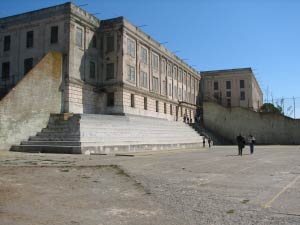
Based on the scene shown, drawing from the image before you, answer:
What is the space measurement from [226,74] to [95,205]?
2492 inches

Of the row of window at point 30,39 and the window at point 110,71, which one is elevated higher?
the row of window at point 30,39

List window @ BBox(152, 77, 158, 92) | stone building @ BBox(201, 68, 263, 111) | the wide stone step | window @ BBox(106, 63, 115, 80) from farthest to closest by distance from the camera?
1. stone building @ BBox(201, 68, 263, 111)
2. window @ BBox(152, 77, 158, 92)
3. window @ BBox(106, 63, 115, 80)
4. the wide stone step

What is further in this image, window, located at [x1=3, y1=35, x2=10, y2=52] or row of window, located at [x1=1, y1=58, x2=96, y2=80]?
window, located at [x1=3, y1=35, x2=10, y2=52]

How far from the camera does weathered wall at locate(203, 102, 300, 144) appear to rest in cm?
4066

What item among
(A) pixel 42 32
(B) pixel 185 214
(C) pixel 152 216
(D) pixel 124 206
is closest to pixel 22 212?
(D) pixel 124 206

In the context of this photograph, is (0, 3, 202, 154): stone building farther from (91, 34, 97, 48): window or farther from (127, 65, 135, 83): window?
(91, 34, 97, 48): window

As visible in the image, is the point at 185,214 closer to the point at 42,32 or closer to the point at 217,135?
the point at 42,32

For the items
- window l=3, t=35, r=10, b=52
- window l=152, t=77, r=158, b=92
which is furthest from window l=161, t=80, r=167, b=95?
window l=3, t=35, r=10, b=52

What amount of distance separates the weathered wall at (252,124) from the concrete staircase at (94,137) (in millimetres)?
14499

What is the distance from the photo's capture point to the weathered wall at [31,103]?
21.4 meters

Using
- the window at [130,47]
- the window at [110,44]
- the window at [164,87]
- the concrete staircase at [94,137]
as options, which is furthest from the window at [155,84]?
the concrete staircase at [94,137]

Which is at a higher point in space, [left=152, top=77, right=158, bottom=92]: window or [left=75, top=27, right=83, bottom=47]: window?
[left=75, top=27, right=83, bottom=47]: window

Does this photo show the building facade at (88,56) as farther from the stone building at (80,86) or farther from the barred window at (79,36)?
the stone building at (80,86)

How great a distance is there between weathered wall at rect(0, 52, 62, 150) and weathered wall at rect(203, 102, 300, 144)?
24.9 meters
